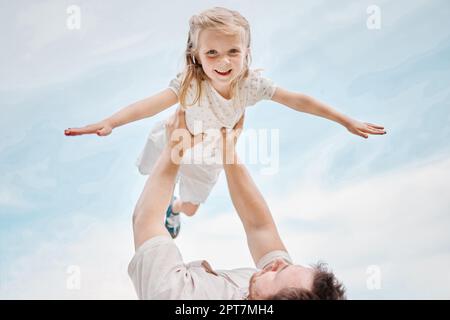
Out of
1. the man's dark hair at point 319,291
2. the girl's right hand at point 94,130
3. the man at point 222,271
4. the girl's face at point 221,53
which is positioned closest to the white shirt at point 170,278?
the man at point 222,271

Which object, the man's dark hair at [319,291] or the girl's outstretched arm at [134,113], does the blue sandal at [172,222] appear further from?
the man's dark hair at [319,291]

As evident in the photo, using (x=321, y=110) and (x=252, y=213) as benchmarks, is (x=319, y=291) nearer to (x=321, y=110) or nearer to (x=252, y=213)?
(x=252, y=213)

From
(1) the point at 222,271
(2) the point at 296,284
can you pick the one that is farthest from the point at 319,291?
(1) the point at 222,271

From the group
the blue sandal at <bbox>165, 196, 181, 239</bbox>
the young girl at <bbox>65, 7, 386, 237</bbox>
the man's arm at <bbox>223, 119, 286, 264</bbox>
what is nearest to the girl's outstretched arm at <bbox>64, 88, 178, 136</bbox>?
the young girl at <bbox>65, 7, 386, 237</bbox>

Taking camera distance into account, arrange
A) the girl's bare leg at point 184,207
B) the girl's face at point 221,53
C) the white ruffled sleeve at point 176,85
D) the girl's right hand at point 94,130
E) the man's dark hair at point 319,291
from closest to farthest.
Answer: the man's dark hair at point 319,291, the girl's right hand at point 94,130, the girl's face at point 221,53, the white ruffled sleeve at point 176,85, the girl's bare leg at point 184,207

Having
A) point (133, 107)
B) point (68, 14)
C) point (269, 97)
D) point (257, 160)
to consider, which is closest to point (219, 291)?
point (133, 107)

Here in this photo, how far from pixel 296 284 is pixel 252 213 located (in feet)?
0.94

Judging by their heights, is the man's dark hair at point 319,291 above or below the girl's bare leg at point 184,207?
below

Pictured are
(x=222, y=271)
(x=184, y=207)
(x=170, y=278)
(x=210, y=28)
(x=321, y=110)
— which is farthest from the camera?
(x=184, y=207)

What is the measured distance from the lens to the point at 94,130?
1.19 metres

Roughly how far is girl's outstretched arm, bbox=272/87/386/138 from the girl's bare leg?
0.43 meters

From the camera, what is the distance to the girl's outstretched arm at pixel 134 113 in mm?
1187

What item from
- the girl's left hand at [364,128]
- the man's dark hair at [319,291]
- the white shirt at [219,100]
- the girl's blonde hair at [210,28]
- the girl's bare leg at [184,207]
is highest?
the girl's blonde hair at [210,28]
